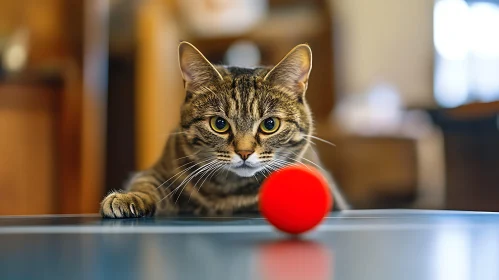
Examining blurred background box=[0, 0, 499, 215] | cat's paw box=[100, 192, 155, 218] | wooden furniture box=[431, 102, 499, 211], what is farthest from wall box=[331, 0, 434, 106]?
cat's paw box=[100, 192, 155, 218]

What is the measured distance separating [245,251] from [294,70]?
2.50 ft

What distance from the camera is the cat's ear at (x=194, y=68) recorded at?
1365mm

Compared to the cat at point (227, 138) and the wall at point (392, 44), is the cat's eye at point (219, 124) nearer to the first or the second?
the cat at point (227, 138)

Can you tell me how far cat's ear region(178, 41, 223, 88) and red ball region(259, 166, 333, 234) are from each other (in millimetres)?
537

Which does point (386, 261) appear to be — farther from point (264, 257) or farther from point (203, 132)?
point (203, 132)

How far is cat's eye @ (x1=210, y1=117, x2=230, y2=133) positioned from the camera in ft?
4.50

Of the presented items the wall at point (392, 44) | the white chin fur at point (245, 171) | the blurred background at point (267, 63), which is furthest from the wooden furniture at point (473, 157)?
the white chin fur at point (245, 171)

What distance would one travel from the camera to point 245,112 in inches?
53.6

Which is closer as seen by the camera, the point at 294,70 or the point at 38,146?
the point at 294,70

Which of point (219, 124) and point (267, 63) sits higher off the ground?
point (267, 63)

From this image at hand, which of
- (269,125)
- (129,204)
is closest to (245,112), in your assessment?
(269,125)

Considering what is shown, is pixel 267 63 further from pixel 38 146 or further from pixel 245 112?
pixel 245 112

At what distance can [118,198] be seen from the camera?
1.28 meters

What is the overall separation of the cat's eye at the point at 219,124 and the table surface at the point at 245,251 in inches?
13.1
